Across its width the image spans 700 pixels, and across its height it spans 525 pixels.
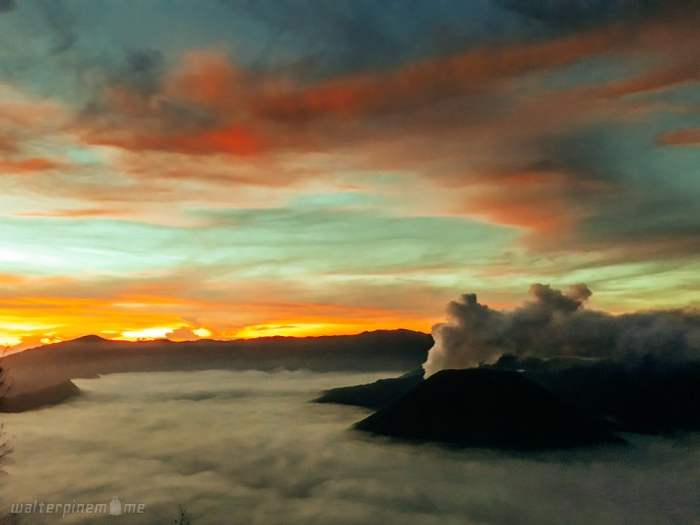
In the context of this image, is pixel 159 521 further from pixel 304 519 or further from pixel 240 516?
pixel 304 519

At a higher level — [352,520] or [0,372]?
[0,372]

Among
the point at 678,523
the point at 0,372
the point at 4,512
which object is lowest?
the point at 678,523

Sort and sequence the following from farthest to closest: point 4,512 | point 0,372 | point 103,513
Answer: point 103,513 < point 4,512 < point 0,372

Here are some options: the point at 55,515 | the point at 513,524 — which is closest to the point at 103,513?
the point at 55,515

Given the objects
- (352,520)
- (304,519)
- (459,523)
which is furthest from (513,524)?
(304,519)

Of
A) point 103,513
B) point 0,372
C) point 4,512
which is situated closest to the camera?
point 0,372

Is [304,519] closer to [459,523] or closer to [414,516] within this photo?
[414,516]

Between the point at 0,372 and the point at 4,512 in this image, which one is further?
the point at 4,512

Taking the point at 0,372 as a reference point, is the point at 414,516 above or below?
below

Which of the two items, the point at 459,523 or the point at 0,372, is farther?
the point at 459,523
